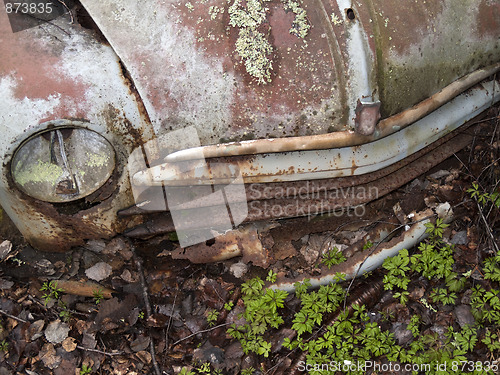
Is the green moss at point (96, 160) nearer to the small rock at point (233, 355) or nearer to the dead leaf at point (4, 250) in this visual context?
the dead leaf at point (4, 250)

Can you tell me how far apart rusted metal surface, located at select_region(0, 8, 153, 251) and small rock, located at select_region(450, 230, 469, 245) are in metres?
1.81

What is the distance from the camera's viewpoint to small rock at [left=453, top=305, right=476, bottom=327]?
2324 millimetres

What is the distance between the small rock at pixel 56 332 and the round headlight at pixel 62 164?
808 mm

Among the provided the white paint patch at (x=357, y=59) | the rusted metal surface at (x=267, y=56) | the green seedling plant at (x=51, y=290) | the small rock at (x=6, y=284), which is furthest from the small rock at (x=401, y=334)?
the small rock at (x=6, y=284)

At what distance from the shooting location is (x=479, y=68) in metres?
2.41

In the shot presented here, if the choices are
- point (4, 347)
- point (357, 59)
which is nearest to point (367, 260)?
point (357, 59)

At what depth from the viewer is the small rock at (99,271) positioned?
2.70 meters

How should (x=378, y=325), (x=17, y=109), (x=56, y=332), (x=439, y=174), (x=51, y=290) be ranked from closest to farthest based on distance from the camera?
(x=17, y=109) → (x=378, y=325) → (x=56, y=332) → (x=51, y=290) → (x=439, y=174)

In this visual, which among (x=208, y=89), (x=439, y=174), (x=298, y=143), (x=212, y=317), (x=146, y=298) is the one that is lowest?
(x=212, y=317)

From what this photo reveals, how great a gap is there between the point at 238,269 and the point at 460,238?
1.30 metres

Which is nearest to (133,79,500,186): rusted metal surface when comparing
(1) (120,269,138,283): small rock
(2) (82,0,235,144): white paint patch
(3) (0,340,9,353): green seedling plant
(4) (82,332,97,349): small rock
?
(2) (82,0,235,144): white paint patch

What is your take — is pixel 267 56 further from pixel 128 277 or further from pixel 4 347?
pixel 4 347

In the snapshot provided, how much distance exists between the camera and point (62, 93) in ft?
6.66

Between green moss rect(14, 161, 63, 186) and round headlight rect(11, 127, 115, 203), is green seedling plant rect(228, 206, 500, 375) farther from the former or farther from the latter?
green moss rect(14, 161, 63, 186)
